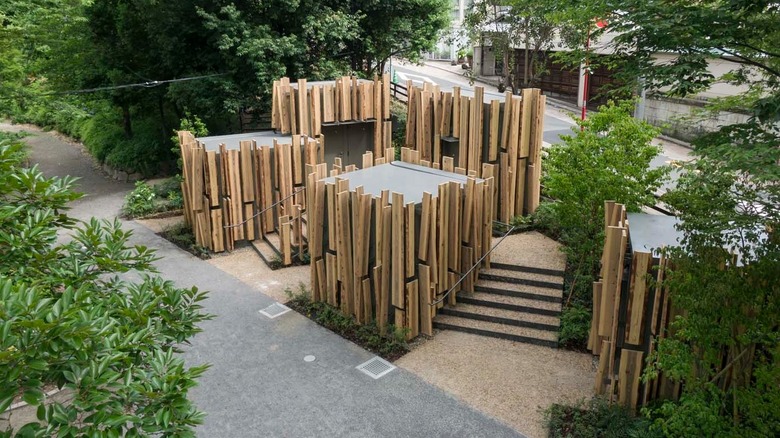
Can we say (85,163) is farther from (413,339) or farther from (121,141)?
(413,339)

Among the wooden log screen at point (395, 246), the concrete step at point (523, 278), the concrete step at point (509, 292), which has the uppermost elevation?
the wooden log screen at point (395, 246)

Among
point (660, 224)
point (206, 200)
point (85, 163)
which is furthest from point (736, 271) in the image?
point (85, 163)

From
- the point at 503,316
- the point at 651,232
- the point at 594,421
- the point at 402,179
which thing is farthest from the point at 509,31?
the point at 594,421

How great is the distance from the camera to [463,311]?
12477mm

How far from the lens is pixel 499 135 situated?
16.0 meters

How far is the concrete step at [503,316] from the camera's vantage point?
12.0m

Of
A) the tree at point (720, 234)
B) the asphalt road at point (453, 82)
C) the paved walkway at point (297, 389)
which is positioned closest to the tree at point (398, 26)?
the asphalt road at point (453, 82)

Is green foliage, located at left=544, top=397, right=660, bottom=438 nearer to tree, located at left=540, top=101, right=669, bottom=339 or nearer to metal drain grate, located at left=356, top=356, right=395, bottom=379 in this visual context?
tree, located at left=540, top=101, right=669, bottom=339

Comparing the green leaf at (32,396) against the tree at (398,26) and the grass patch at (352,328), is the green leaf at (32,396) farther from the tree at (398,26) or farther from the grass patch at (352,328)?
the tree at (398,26)

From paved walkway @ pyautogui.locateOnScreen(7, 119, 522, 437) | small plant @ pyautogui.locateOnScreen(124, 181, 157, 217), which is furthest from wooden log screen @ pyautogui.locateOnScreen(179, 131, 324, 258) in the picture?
small plant @ pyautogui.locateOnScreen(124, 181, 157, 217)

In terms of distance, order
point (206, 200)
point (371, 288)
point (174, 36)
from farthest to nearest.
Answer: point (174, 36)
point (206, 200)
point (371, 288)

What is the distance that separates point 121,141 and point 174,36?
5.80m

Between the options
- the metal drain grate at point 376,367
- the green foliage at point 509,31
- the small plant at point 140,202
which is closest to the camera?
the metal drain grate at point 376,367

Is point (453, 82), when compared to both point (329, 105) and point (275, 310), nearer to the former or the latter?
point (329, 105)
